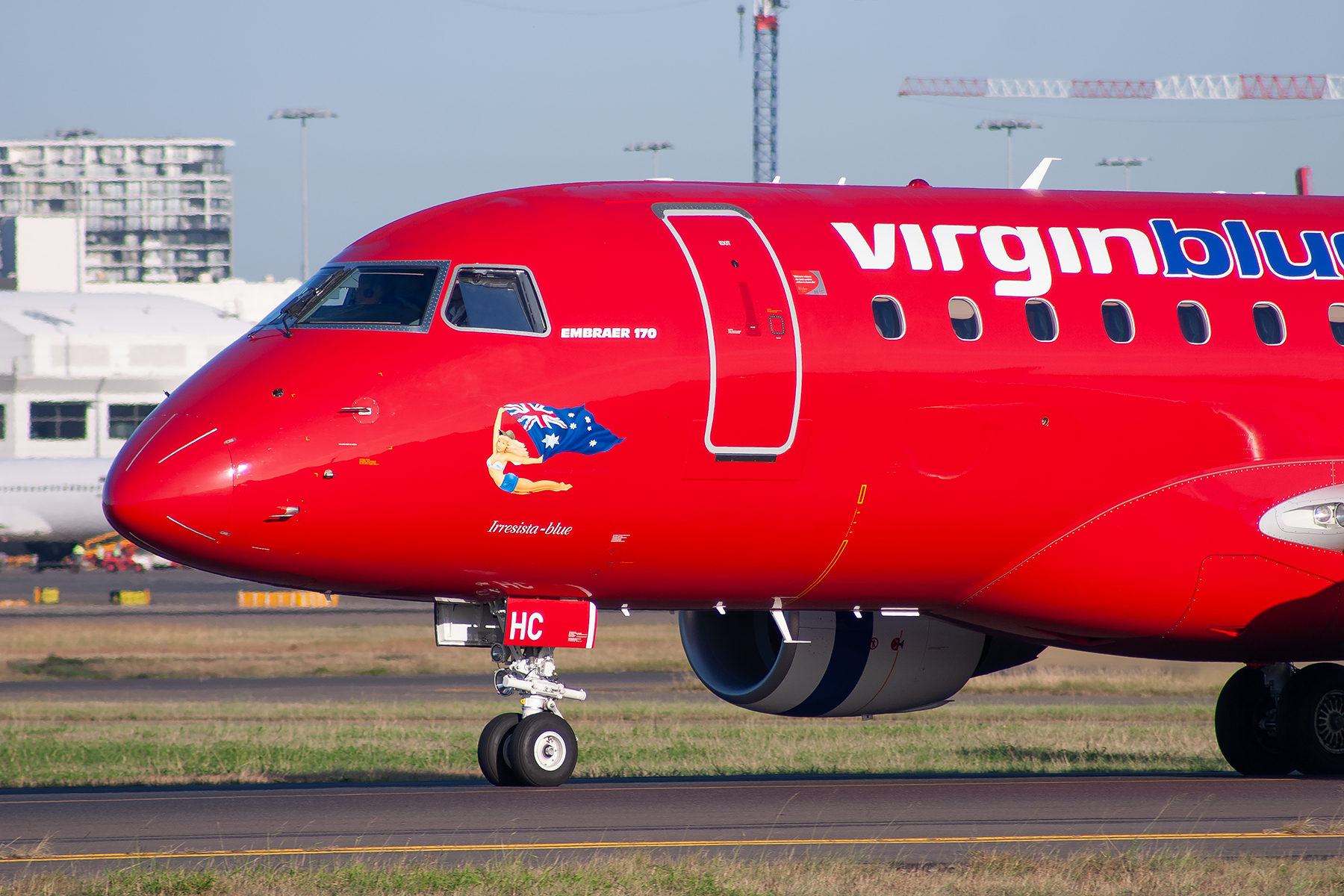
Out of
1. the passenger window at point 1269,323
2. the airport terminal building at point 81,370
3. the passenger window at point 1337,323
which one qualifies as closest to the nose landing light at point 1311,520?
the passenger window at point 1269,323

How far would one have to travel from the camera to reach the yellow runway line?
481 inches

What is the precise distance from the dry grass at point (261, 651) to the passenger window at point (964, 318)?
2849 centimetres

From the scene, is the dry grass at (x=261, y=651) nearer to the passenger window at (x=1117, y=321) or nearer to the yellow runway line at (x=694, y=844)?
the passenger window at (x=1117, y=321)

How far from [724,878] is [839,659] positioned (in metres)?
6.78

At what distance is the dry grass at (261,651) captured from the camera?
43562 millimetres

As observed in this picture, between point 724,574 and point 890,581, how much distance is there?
1.75 meters

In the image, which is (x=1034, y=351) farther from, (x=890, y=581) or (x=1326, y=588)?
(x=1326, y=588)

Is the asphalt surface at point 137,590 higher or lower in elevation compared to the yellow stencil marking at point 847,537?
lower

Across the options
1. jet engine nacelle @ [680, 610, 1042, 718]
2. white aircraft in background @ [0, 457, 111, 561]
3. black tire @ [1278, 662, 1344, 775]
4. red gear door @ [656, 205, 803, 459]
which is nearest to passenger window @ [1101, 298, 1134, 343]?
red gear door @ [656, 205, 803, 459]

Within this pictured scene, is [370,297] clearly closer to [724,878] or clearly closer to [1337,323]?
[724,878]

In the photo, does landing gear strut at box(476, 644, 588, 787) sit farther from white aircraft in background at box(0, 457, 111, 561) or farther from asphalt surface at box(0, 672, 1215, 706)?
white aircraft in background at box(0, 457, 111, 561)

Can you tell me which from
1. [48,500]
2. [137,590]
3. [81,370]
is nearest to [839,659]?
[137,590]

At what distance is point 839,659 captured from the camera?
59.0 ft

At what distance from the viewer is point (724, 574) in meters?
15.9
